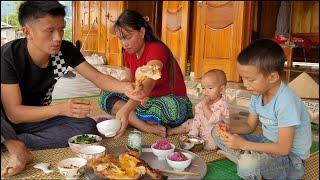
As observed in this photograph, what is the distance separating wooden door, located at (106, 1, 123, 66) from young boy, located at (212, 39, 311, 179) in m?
5.05

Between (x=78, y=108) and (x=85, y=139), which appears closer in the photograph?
(x=78, y=108)

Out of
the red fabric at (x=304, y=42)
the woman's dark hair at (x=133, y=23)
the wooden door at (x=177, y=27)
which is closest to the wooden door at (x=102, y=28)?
the wooden door at (x=177, y=27)

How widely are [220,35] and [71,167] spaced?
349 centimetres

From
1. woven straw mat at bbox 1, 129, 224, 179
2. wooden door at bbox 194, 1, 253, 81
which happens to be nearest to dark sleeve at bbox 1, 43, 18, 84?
woven straw mat at bbox 1, 129, 224, 179

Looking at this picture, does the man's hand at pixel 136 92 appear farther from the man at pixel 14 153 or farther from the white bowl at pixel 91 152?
the man at pixel 14 153

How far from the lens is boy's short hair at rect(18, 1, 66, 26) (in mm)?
779

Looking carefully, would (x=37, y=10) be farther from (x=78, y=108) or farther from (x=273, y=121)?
(x=273, y=121)

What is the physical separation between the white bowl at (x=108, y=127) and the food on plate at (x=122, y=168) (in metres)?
0.33

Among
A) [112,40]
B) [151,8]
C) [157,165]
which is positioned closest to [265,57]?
[157,165]

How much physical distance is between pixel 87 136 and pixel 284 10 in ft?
13.5


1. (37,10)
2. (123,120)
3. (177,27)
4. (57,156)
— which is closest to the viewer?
(37,10)

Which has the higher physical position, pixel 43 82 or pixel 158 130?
pixel 43 82

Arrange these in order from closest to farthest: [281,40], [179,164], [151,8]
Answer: [179,164]
[281,40]
[151,8]

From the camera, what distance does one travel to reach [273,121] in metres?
1.39
